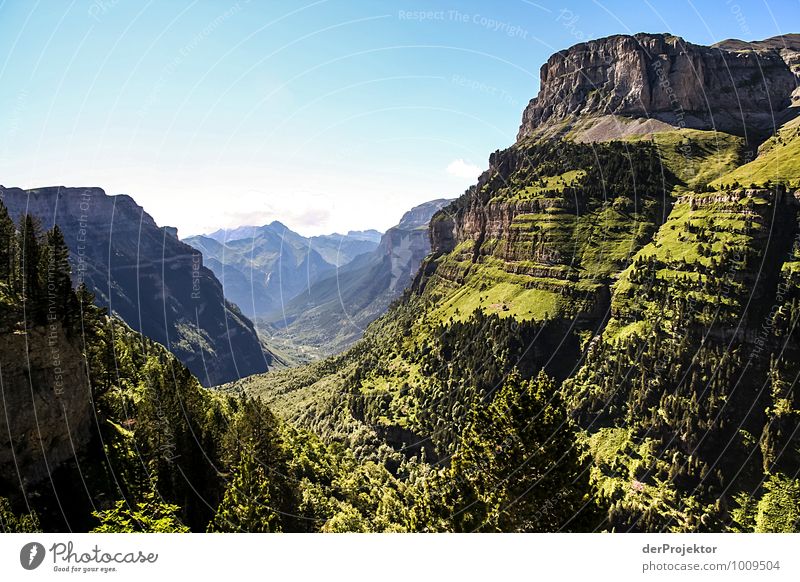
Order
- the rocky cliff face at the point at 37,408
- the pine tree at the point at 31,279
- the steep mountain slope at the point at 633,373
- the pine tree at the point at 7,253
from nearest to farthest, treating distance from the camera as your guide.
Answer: the rocky cliff face at the point at 37,408 < the steep mountain slope at the point at 633,373 < the pine tree at the point at 31,279 < the pine tree at the point at 7,253

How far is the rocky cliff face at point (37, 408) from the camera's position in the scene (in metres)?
34.8

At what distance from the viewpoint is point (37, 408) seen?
124 ft

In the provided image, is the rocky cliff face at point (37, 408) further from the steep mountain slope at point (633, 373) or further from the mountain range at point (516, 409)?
the steep mountain slope at point (633, 373)

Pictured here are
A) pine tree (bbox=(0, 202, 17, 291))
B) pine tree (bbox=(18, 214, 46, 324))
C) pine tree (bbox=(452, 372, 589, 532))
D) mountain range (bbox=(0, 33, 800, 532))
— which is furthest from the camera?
pine tree (bbox=(0, 202, 17, 291))

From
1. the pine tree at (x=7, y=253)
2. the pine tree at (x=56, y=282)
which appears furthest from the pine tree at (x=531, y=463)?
the pine tree at (x=7, y=253)

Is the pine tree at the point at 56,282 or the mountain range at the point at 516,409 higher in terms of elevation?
the pine tree at the point at 56,282

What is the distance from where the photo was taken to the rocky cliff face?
34812 millimetres

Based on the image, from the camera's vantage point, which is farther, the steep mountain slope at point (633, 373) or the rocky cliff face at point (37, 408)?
the steep mountain slope at point (633, 373)

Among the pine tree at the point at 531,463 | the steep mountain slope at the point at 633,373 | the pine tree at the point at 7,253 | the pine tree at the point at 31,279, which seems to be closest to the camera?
the pine tree at the point at 531,463

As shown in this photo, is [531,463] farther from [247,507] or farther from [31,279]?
[31,279]

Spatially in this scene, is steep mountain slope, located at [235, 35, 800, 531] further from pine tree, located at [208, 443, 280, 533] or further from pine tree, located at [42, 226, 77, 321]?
pine tree, located at [42, 226, 77, 321]

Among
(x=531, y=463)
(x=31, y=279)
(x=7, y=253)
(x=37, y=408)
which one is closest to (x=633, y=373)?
(x=531, y=463)

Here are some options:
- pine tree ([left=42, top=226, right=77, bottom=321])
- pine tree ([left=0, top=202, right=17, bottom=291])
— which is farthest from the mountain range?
pine tree ([left=42, top=226, right=77, bottom=321])
